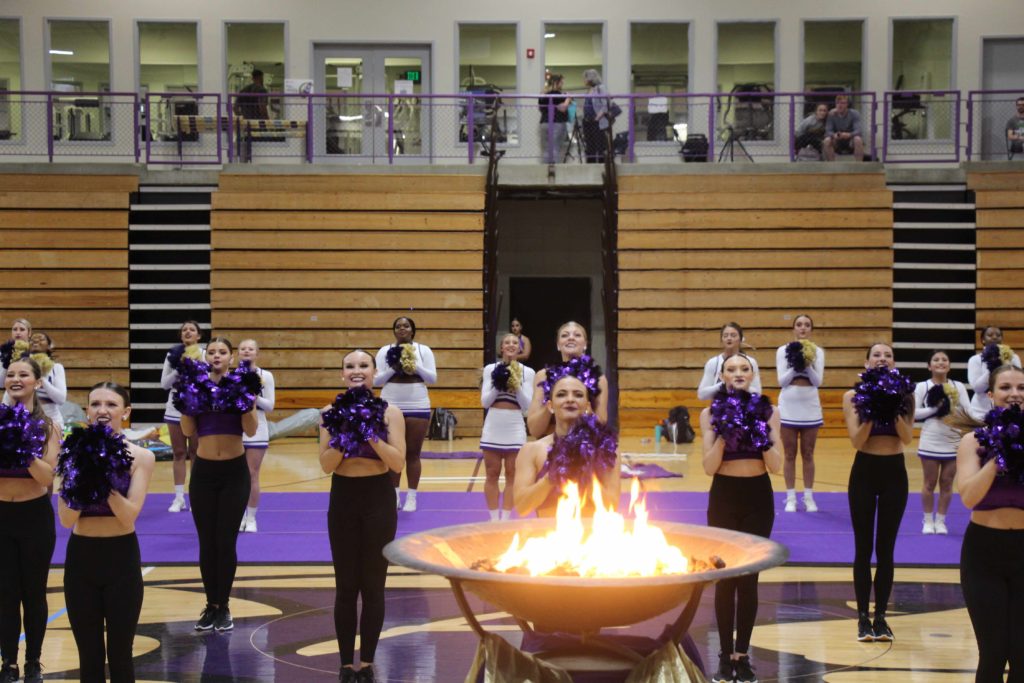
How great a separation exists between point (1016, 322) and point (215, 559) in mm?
12157

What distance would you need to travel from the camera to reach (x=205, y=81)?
58.9ft

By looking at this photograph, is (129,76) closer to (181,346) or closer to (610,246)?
(610,246)

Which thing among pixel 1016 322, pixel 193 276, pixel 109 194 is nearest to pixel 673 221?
pixel 1016 322

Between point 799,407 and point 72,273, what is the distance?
394 inches

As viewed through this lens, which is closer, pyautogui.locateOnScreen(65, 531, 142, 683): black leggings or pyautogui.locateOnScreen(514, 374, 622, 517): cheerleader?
pyautogui.locateOnScreen(514, 374, 622, 517): cheerleader

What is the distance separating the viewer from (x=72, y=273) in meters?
15.7

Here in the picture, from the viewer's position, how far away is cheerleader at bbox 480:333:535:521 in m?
8.78

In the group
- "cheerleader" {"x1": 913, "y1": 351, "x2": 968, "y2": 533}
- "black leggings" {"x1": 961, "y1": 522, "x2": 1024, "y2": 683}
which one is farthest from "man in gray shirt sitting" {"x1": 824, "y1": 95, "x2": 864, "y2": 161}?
"black leggings" {"x1": 961, "y1": 522, "x2": 1024, "y2": 683}

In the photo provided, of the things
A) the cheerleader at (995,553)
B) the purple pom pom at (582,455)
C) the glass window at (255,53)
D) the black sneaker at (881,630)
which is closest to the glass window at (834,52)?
the glass window at (255,53)

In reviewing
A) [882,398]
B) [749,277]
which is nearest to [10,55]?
[749,277]

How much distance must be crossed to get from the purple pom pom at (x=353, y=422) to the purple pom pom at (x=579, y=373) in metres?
0.96

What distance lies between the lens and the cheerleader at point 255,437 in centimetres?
849

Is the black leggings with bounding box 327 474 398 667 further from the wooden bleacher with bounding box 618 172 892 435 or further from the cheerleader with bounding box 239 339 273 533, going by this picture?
the wooden bleacher with bounding box 618 172 892 435

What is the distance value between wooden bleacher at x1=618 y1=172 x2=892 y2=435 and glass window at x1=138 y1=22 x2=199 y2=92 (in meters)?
7.10
